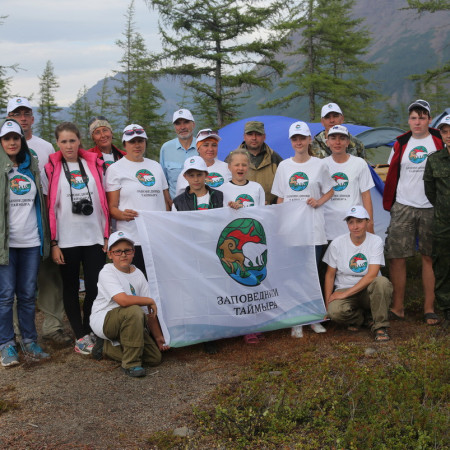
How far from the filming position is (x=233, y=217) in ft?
17.9

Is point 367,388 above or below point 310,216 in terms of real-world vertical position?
below

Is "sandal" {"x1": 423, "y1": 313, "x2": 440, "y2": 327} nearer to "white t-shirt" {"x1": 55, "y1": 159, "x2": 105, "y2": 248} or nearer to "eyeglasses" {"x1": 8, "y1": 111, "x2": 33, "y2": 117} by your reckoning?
"white t-shirt" {"x1": 55, "y1": 159, "x2": 105, "y2": 248}

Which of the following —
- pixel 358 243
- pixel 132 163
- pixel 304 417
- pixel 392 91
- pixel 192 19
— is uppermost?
pixel 392 91

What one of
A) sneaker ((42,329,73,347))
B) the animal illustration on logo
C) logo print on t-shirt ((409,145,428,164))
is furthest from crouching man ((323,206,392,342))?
sneaker ((42,329,73,347))

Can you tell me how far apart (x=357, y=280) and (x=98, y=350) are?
282 cm

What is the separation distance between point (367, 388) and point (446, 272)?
241cm

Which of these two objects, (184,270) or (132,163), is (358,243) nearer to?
(184,270)

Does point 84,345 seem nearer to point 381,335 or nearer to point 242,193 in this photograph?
point 242,193

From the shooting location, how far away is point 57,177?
5.29 m

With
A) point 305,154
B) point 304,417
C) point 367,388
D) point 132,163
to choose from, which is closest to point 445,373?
point 367,388

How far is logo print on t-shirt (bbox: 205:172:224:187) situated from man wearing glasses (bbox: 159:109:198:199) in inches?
22.1

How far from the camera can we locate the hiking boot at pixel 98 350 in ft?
17.2

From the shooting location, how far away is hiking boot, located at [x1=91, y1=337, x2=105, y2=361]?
17.2 ft

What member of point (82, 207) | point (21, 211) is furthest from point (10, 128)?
point (82, 207)
